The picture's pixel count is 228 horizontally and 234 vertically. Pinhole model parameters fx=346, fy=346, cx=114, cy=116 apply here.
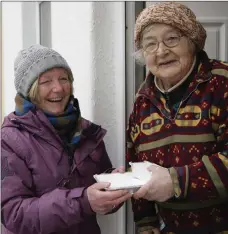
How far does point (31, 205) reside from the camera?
1.21m

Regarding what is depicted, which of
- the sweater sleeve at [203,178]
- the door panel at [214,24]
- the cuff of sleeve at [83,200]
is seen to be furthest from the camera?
the door panel at [214,24]

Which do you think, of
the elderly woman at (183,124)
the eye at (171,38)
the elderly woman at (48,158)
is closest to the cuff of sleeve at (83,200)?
the elderly woman at (48,158)

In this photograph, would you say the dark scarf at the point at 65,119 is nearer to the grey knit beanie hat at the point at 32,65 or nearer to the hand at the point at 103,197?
the grey knit beanie hat at the point at 32,65

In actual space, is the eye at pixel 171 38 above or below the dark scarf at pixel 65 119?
above

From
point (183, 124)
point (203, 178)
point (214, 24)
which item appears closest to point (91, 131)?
point (183, 124)

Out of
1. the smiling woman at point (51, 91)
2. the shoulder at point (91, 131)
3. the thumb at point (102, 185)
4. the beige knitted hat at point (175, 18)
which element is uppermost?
the beige knitted hat at point (175, 18)

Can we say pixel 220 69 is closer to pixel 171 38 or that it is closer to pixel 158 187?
pixel 171 38

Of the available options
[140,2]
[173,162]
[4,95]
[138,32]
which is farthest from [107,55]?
[173,162]

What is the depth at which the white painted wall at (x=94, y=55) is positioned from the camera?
174 centimetres

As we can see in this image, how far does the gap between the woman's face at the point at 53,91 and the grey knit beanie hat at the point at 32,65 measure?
0.09 feet

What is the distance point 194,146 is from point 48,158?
0.54 meters

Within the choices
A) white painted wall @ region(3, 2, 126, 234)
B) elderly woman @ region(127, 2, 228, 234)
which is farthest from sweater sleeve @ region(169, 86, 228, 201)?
white painted wall @ region(3, 2, 126, 234)

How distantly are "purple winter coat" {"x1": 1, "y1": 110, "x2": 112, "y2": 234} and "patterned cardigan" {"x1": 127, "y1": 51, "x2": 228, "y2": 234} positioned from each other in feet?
1.00

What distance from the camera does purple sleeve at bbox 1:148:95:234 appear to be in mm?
1214
